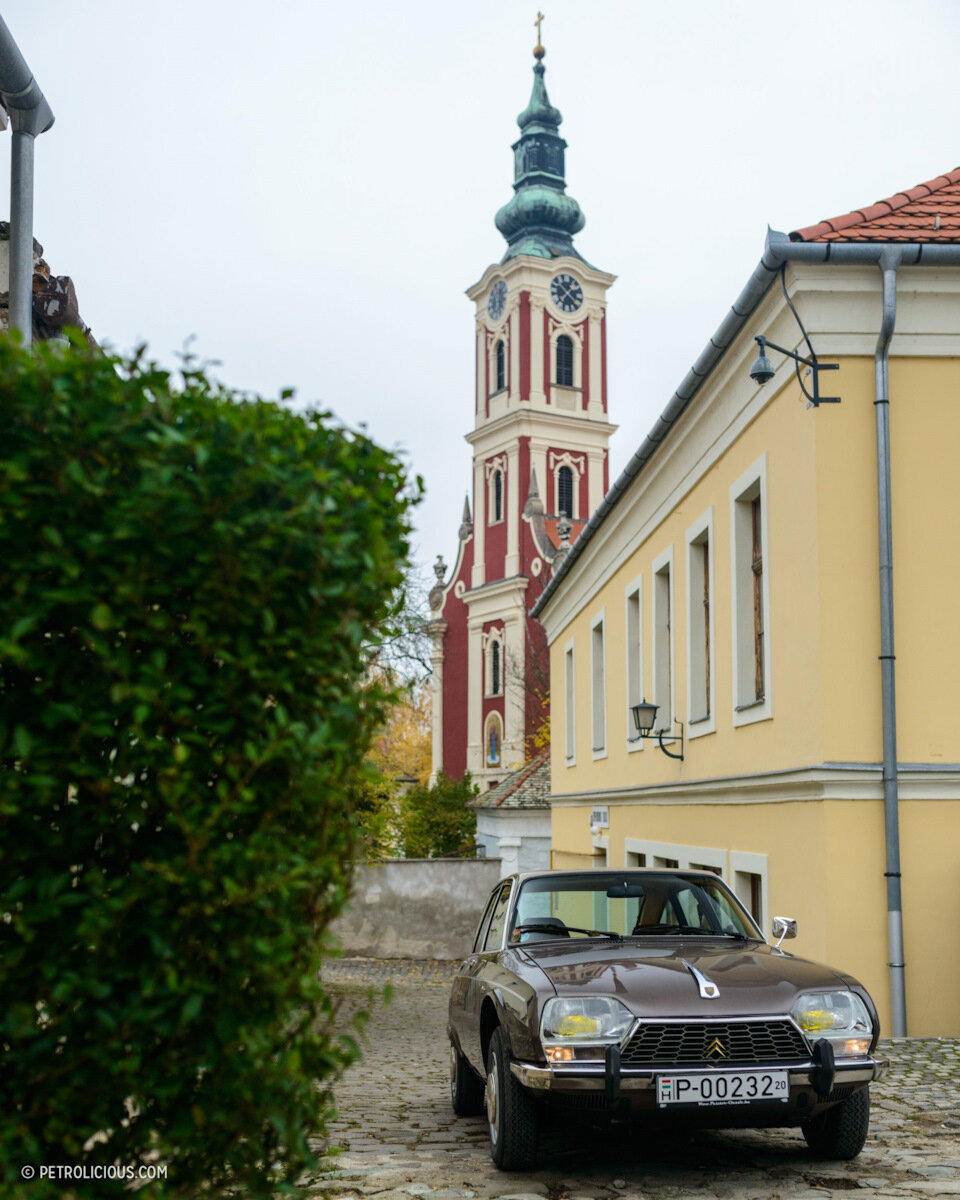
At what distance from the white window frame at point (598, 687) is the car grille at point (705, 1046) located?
16857mm

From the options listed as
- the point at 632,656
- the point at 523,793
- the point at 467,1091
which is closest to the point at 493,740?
the point at 523,793

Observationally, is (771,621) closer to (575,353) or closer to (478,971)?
(478,971)

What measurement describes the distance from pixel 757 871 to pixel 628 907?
18.0ft

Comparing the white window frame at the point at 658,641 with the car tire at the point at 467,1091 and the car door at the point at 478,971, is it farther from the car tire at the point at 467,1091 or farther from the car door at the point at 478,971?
the car tire at the point at 467,1091

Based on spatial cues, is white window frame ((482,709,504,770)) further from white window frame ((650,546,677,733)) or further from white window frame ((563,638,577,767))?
white window frame ((650,546,677,733))

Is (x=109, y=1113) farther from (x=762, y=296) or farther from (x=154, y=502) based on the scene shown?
(x=762, y=296)

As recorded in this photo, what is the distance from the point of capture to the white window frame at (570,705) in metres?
26.7

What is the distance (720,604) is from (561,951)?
26.9 ft

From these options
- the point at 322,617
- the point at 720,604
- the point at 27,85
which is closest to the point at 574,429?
the point at 720,604

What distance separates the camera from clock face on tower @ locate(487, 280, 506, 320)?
6525 centimetres

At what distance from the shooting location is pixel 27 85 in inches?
305

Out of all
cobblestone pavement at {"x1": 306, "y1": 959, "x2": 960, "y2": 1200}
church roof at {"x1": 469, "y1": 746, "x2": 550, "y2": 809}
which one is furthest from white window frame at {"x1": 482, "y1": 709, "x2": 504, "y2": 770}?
cobblestone pavement at {"x1": 306, "y1": 959, "x2": 960, "y2": 1200}

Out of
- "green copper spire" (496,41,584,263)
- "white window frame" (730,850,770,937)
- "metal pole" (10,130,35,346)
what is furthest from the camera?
"green copper spire" (496,41,584,263)

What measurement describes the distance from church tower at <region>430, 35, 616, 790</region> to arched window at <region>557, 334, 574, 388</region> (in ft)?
0.15
